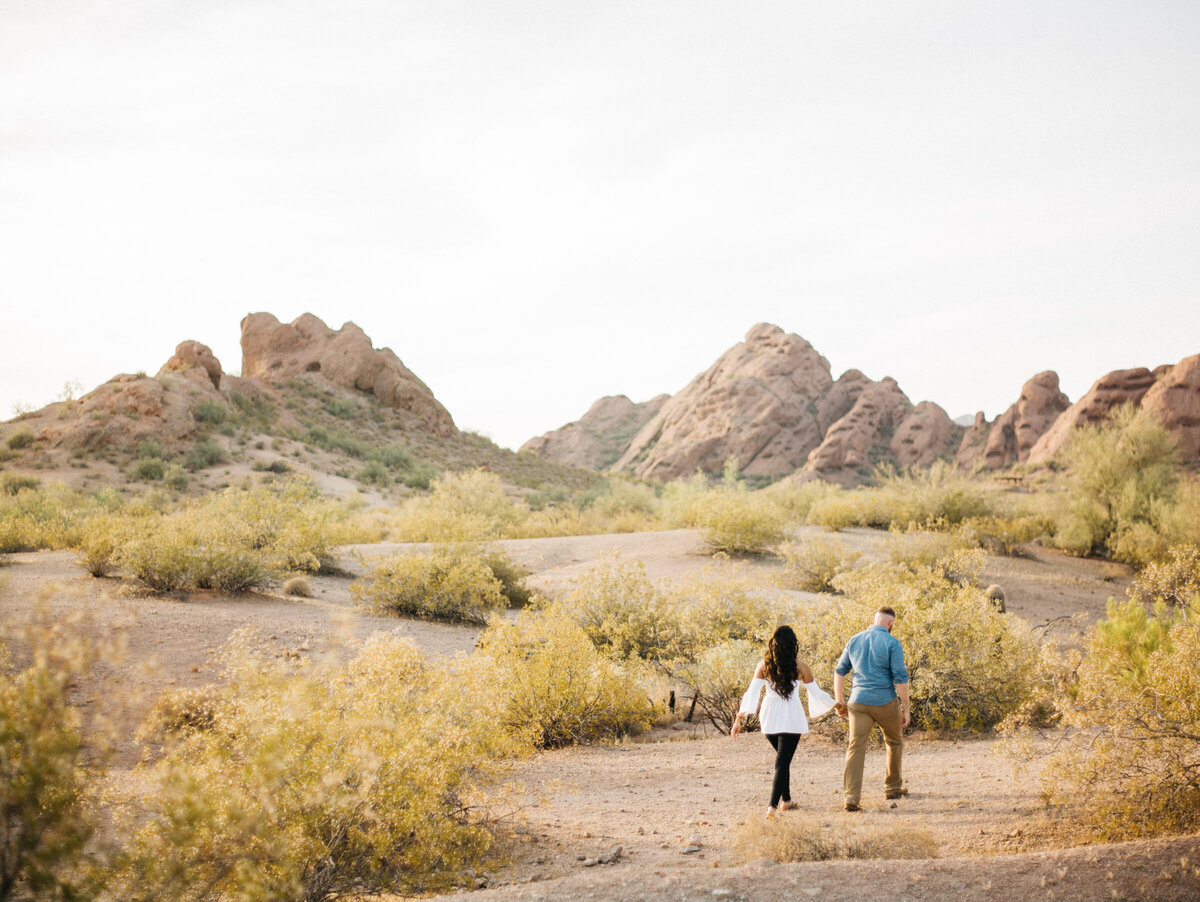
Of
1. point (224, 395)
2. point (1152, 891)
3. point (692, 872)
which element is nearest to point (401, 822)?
point (692, 872)

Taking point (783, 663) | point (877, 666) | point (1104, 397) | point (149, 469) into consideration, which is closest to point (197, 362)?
point (149, 469)

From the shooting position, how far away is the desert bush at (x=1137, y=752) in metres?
4.57

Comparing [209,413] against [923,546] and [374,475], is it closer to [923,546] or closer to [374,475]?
[374,475]

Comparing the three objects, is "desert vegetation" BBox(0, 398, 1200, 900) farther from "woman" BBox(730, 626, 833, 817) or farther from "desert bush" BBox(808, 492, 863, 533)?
"desert bush" BBox(808, 492, 863, 533)

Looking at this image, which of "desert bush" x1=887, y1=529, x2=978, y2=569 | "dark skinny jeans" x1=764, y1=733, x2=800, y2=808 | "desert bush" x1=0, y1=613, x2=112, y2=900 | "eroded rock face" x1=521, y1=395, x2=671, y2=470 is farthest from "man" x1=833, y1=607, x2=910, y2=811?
"eroded rock face" x1=521, y1=395, x2=671, y2=470

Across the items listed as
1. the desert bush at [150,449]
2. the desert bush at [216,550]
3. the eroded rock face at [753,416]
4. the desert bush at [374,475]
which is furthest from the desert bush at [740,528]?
the eroded rock face at [753,416]

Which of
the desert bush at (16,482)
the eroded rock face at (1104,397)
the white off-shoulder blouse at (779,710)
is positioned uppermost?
the eroded rock face at (1104,397)

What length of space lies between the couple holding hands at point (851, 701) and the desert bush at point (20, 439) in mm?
37783

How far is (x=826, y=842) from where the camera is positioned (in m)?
4.80

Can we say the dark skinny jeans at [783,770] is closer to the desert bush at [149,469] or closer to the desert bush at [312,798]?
the desert bush at [312,798]

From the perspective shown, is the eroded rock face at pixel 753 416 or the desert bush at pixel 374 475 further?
the eroded rock face at pixel 753 416

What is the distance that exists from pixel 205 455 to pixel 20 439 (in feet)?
24.0

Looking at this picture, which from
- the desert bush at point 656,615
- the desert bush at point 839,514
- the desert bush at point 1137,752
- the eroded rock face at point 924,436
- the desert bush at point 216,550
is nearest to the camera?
the desert bush at point 1137,752

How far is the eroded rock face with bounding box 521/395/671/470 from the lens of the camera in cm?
10907
